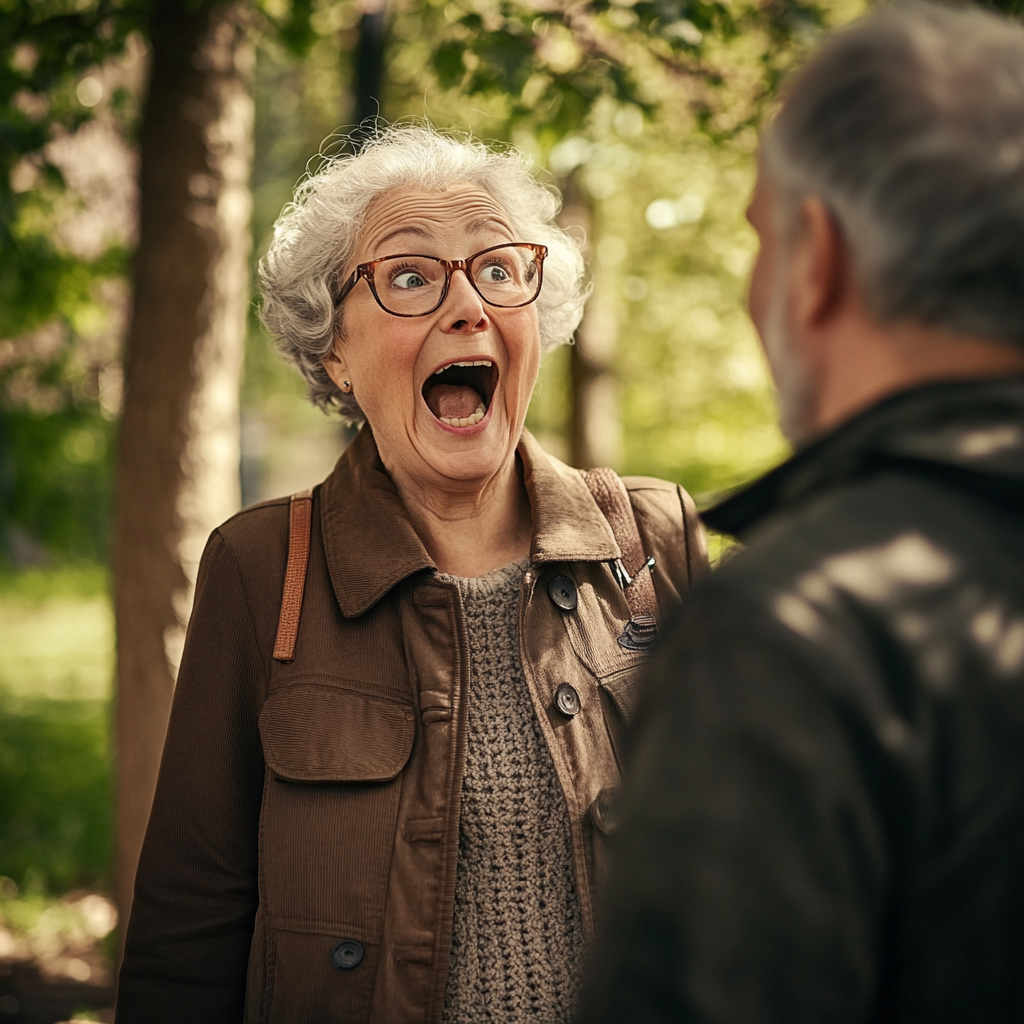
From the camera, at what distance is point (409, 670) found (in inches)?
86.2

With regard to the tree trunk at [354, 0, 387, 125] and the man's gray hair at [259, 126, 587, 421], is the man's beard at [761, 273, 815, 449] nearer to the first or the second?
the man's gray hair at [259, 126, 587, 421]

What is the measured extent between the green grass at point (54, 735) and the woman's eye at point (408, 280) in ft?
8.55

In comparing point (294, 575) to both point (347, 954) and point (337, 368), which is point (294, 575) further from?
point (347, 954)

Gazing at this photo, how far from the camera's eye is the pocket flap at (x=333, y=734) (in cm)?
207

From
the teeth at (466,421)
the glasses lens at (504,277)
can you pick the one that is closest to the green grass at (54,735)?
the teeth at (466,421)

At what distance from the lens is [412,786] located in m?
2.09

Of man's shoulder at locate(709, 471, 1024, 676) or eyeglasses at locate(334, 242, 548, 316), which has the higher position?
eyeglasses at locate(334, 242, 548, 316)

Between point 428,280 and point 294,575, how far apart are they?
69 centimetres

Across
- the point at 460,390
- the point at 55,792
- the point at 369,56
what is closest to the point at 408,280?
the point at 460,390

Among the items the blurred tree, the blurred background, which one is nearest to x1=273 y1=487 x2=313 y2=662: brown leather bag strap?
the blurred background

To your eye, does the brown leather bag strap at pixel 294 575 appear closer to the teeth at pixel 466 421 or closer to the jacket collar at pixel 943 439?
A: the teeth at pixel 466 421

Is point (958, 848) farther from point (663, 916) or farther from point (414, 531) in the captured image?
point (414, 531)

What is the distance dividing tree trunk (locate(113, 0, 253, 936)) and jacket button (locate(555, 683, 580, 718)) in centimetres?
209

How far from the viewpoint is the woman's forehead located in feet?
8.07
